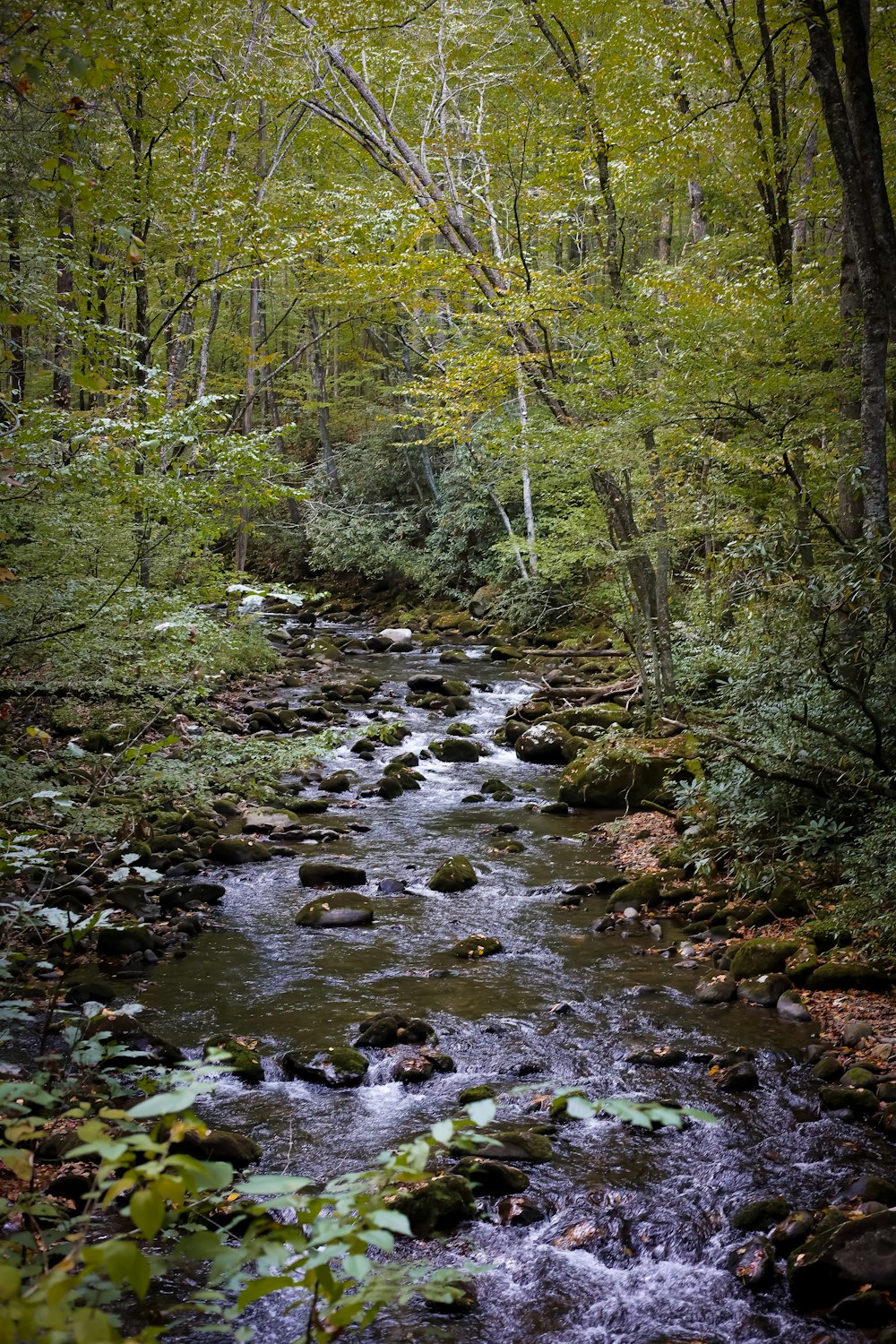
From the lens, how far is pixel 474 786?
12.3 m

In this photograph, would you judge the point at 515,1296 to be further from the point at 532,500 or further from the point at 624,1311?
the point at 532,500

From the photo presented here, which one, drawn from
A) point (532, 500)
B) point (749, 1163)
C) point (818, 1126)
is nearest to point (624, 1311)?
point (749, 1163)

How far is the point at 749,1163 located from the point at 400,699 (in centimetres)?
1261

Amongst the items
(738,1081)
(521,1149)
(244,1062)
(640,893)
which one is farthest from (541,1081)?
(640,893)

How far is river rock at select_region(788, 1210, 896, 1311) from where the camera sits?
11.5 feet

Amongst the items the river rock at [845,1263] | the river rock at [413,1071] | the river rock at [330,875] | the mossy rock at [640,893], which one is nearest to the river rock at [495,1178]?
the river rock at [413,1071]

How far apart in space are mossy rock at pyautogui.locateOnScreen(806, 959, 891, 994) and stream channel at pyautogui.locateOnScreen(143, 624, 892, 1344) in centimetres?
47

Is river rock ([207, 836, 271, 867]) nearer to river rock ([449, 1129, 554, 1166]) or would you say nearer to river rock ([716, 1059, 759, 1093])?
river rock ([449, 1129, 554, 1166])

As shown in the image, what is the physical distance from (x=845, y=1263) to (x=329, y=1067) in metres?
3.13

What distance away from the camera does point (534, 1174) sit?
4500mm

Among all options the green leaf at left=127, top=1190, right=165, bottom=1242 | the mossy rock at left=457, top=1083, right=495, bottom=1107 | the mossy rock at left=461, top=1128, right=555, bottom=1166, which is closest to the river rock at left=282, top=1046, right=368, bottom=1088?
the mossy rock at left=457, top=1083, right=495, bottom=1107

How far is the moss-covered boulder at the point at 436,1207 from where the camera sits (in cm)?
402

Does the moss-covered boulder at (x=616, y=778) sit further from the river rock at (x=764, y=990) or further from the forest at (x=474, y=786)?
the river rock at (x=764, y=990)

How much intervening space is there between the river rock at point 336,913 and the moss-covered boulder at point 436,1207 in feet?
12.7
